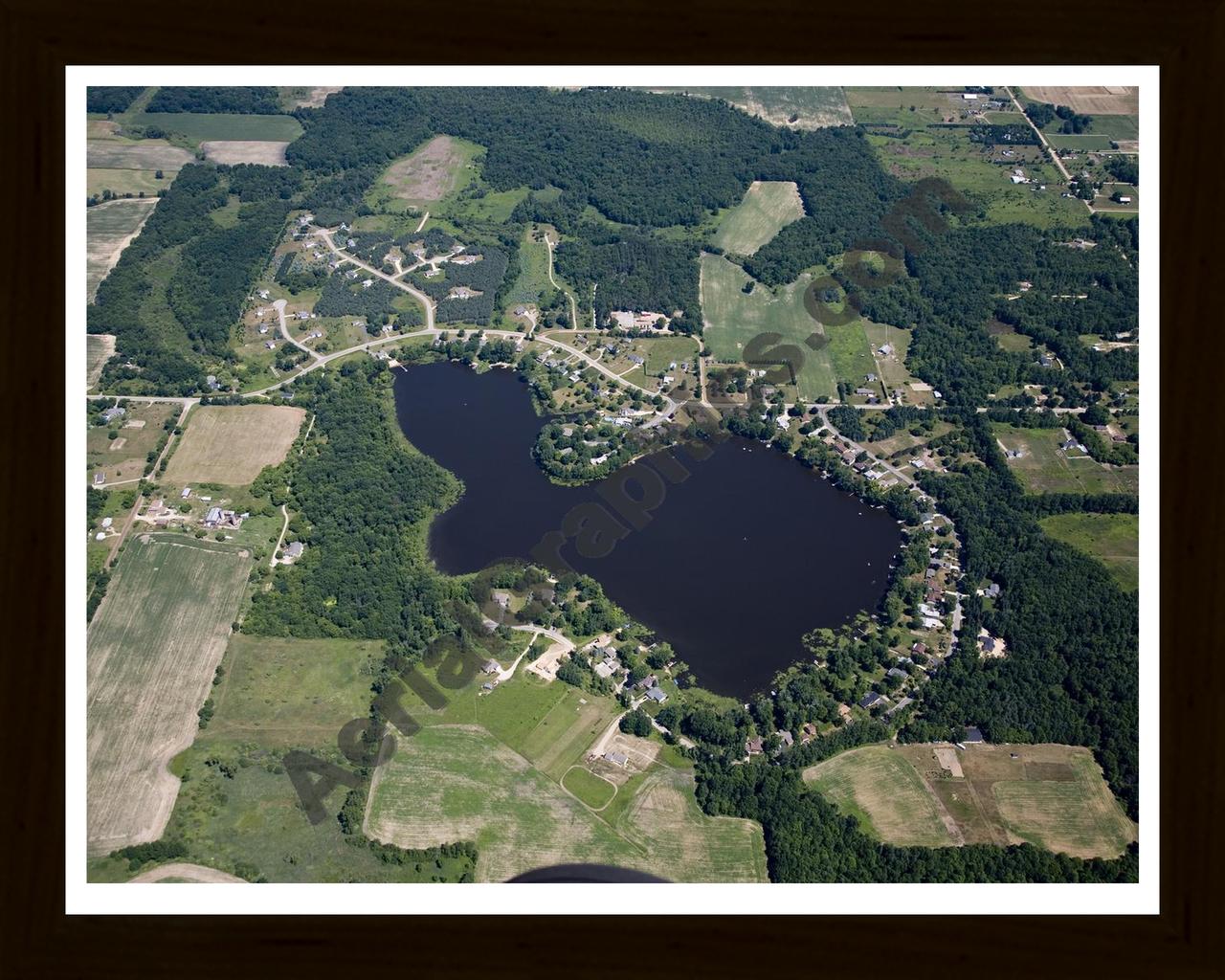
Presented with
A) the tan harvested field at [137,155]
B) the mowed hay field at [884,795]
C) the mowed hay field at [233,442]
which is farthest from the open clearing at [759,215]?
the mowed hay field at [884,795]

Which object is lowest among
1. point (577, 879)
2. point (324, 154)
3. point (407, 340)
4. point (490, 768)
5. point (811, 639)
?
point (577, 879)

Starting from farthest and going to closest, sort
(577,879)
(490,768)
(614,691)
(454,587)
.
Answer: (454,587) < (614,691) < (490,768) < (577,879)

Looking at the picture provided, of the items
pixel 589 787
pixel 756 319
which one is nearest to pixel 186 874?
pixel 589 787

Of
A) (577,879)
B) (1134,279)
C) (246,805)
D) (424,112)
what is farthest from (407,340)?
(1134,279)

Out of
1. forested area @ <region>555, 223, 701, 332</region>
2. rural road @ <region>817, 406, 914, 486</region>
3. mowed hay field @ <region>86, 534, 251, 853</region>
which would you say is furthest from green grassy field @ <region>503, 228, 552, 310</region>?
mowed hay field @ <region>86, 534, 251, 853</region>

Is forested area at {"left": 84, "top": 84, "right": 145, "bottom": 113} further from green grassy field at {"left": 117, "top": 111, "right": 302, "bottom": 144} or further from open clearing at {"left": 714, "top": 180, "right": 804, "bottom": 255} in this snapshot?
open clearing at {"left": 714, "top": 180, "right": 804, "bottom": 255}

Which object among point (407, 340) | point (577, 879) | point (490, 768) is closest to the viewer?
point (577, 879)

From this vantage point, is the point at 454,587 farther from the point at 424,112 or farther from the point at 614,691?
the point at 424,112
